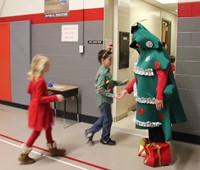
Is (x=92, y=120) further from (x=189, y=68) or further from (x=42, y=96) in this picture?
(x=189, y=68)

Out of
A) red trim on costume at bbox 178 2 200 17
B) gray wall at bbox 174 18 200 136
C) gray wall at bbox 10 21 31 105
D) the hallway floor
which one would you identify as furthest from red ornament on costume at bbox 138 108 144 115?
gray wall at bbox 10 21 31 105

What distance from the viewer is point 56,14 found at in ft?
15.2

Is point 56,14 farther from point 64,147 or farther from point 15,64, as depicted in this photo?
point 64,147

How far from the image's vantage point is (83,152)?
3.33m

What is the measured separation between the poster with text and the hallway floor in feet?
6.34

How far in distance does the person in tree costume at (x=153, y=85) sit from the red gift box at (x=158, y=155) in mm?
120

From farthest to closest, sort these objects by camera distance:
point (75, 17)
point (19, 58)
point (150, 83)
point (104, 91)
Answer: point (19, 58), point (75, 17), point (104, 91), point (150, 83)

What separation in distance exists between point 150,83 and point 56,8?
2.57 m

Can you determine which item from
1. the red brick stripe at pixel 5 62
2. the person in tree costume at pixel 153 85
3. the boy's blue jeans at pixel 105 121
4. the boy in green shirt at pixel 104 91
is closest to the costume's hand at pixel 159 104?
the person in tree costume at pixel 153 85

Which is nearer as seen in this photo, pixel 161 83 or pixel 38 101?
pixel 161 83

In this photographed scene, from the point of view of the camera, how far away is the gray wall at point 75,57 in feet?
14.1

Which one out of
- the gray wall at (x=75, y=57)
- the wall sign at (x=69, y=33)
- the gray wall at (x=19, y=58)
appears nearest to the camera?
the gray wall at (x=75, y=57)

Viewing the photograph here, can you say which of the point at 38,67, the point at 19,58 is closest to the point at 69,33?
the point at 19,58

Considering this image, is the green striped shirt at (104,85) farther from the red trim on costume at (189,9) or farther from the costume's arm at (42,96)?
the red trim on costume at (189,9)
